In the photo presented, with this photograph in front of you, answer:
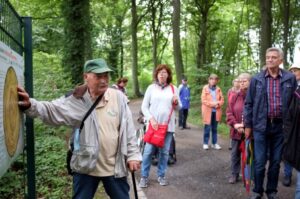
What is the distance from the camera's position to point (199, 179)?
23.7ft

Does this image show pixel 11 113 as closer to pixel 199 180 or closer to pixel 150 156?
pixel 150 156

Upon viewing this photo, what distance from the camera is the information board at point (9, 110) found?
2719mm

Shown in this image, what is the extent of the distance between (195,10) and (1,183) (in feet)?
79.6

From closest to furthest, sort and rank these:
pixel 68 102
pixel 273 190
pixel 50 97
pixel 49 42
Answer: pixel 68 102 → pixel 273 190 → pixel 50 97 → pixel 49 42

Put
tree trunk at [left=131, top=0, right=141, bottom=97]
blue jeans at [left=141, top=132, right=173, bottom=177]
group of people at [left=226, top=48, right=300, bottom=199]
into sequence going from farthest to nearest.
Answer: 1. tree trunk at [left=131, top=0, right=141, bottom=97]
2. blue jeans at [left=141, top=132, right=173, bottom=177]
3. group of people at [left=226, top=48, right=300, bottom=199]

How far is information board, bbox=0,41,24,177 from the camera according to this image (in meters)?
2.72

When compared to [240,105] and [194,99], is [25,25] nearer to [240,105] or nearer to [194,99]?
[240,105]

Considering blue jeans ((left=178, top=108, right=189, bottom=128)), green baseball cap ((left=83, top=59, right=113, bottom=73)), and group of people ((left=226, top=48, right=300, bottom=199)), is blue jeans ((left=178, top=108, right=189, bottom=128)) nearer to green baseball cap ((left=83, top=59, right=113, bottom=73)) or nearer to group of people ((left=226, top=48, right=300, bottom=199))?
group of people ((left=226, top=48, right=300, bottom=199))

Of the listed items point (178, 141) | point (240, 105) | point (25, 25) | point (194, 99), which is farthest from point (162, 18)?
point (25, 25)

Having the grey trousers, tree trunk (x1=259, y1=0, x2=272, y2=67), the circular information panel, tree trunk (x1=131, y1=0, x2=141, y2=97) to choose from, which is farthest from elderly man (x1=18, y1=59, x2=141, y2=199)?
tree trunk (x1=131, y1=0, x2=141, y2=97)

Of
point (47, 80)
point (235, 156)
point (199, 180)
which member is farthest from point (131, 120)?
point (47, 80)

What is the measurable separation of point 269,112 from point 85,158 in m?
2.99

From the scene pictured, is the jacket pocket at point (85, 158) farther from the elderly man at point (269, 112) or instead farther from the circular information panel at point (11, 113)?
the elderly man at point (269, 112)

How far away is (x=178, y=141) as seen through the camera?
458 inches
